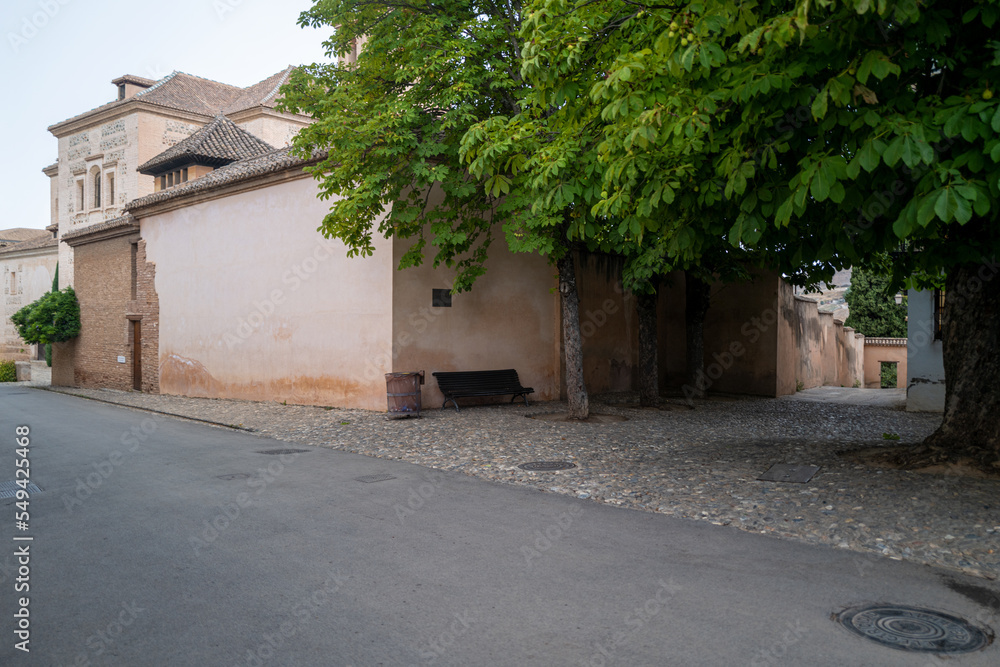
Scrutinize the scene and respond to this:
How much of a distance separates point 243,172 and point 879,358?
2541 centimetres

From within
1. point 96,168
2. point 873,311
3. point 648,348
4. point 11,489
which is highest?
point 96,168

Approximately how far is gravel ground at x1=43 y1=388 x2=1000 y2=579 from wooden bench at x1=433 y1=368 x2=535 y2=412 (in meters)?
0.39

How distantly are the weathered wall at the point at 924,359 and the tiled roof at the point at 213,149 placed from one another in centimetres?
2206

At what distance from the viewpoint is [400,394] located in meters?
12.9

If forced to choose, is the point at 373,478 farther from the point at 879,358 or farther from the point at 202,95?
the point at 202,95

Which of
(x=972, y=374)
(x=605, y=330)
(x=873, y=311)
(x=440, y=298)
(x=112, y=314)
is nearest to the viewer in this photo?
(x=972, y=374)

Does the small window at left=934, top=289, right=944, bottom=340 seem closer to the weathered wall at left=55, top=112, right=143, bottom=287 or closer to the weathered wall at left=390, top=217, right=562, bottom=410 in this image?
the weathered wall at left=390, top=217, right=562, bottom=410

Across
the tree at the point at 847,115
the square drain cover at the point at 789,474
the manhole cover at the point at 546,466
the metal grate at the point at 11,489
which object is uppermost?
the tree at the point at 847,115

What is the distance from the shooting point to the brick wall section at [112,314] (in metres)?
Result: 21.4

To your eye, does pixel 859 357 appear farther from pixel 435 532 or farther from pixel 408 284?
pixel 435 532

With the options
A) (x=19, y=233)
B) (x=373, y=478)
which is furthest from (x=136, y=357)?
(x=19, y=233)

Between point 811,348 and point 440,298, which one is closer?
point 440,298

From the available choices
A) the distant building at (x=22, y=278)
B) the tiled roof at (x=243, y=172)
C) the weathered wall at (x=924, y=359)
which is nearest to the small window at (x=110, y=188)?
the distant building at (x=22, y=278)

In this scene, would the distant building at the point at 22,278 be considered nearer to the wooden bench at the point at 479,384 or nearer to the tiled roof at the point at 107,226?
the tiled roof at the point at 107,226
